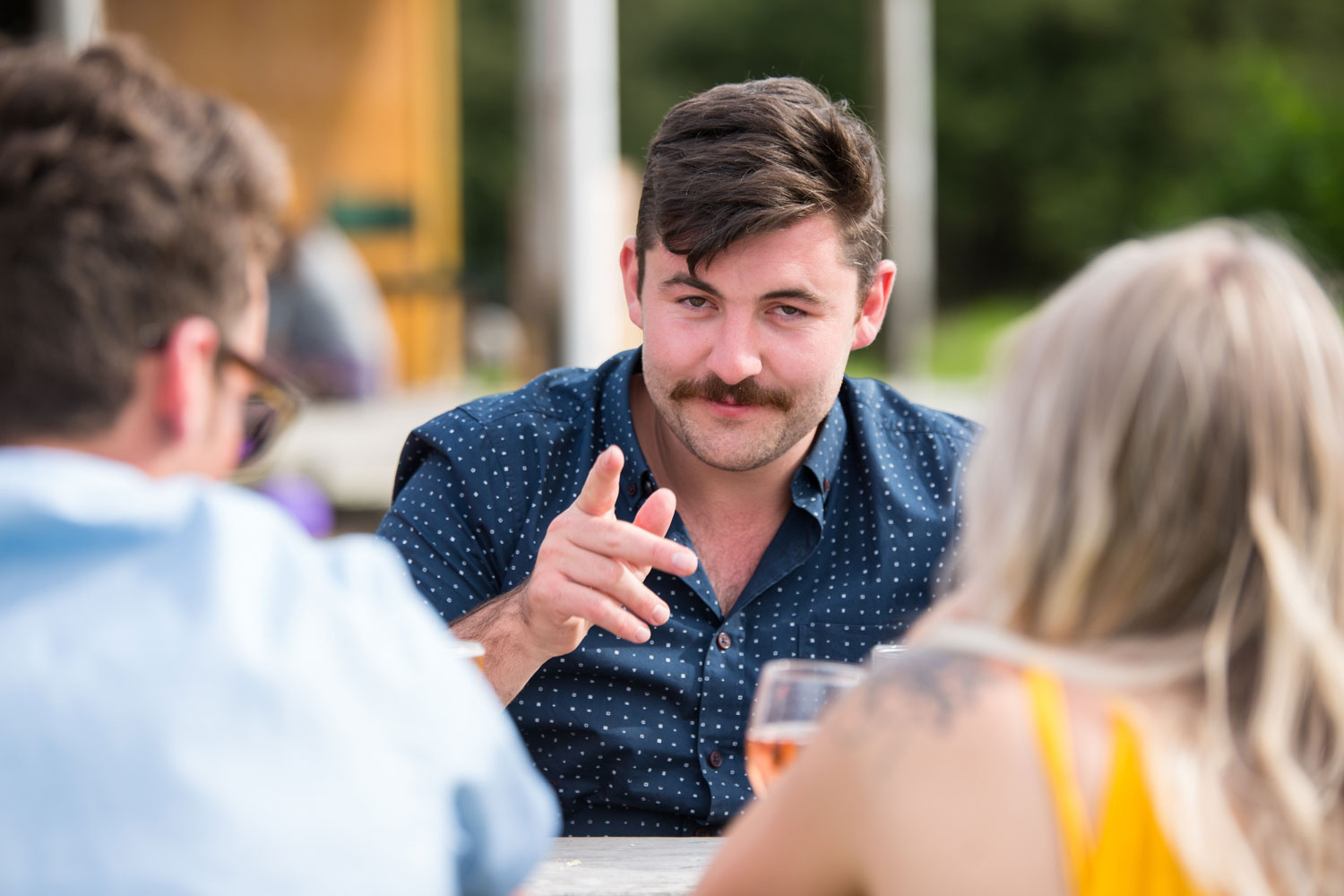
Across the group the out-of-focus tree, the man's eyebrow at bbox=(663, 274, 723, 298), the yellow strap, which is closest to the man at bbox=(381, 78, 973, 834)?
the man's eyebrow at bbox=(663, 274, 723, 298)

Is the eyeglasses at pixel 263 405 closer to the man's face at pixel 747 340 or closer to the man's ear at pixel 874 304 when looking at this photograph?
the man's face at pixel 747 340

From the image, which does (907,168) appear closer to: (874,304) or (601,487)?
(874,304)

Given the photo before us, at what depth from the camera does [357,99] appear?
1000 centimetres

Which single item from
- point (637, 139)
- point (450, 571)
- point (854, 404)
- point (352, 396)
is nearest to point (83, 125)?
point (450, 571)

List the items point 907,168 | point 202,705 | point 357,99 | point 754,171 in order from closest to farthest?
point 202,705 → point 754,171 → point 357,99 → point 907,168

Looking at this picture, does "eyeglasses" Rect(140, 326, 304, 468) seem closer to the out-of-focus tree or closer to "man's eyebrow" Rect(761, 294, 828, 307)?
"man's eyebrow" Rect(761, 294, 828, 307)

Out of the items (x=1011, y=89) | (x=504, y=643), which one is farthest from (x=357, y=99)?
(x=1011, y=89)

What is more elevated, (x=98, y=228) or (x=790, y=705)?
(x=98, y=228)

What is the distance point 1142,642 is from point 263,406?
0.76 metres

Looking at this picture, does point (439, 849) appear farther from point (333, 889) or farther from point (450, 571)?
point (450, 571)

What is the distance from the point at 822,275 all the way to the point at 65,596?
4.75ft

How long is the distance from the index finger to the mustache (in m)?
0.45

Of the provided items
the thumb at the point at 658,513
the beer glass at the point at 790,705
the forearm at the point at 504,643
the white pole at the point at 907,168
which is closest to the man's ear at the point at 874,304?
the thumb at the point at 658,513

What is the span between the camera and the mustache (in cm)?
222
